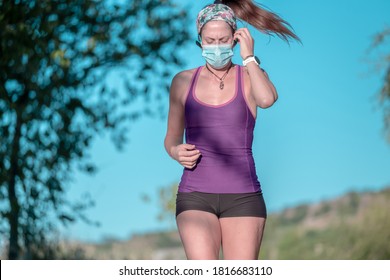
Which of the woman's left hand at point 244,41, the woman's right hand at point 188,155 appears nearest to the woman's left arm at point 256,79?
the woman's left hand at point 244,41

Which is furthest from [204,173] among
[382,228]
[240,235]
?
[382,228]

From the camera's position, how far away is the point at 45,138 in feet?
32.8

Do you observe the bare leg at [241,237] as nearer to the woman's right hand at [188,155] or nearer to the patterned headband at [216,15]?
the woman's right hand at [188,155]

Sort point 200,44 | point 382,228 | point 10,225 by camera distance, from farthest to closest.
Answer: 1. point 382,228
2. point 10,225
3. point 200,44

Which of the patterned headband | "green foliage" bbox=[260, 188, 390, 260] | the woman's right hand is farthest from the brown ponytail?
"green foliage" bbox=[260, 188, 390, 260]

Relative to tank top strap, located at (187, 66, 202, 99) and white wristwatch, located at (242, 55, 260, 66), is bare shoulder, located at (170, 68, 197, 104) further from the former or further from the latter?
white wristwatch, located at (242, 55, 260, 66)

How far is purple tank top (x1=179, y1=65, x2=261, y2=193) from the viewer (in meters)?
3.53

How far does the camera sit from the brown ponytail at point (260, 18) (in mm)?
4008

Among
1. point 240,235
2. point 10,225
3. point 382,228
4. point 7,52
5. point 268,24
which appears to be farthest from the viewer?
point 382,228

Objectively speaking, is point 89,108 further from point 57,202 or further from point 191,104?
point 191,104

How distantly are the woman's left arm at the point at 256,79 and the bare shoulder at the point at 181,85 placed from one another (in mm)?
293

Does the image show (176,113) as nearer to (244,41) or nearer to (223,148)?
(223,148)

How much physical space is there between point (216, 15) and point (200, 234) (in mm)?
1031
